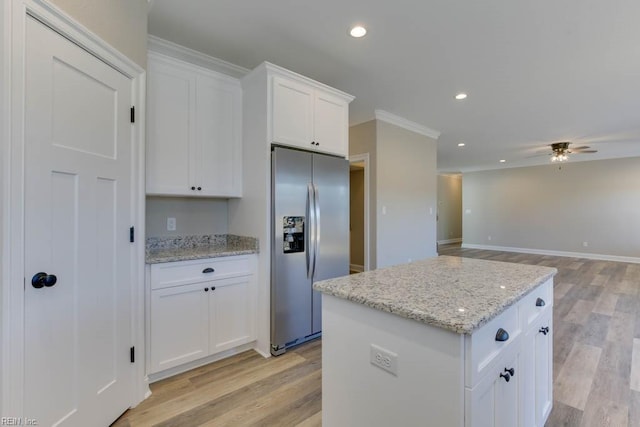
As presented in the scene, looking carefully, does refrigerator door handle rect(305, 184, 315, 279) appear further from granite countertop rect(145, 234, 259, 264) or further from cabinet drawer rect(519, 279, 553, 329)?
cabinet drawer rect(519, 279, 553, 329)

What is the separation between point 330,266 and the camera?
→ 2.94 m

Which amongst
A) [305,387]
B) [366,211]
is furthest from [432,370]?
[366,211]

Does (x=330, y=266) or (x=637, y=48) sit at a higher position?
(x=637, y=48)

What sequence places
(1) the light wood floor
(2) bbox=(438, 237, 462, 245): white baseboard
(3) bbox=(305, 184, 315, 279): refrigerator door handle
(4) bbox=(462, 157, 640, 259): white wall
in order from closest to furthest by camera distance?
(1) the light wood floor
(3) bbox=(305, 184, 315, 279): refrigerator door handle
(4) bbox=(462, 157, 640, 259): white wall
(2) bbox=(438, 237, 462, 245): white baseboard

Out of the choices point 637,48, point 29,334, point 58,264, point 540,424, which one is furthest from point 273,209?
point 637,48

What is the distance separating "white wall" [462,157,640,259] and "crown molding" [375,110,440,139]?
4758 mm

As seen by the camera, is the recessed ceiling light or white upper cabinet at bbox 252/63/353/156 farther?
white upper cabinet at bbox 252/63/353/156

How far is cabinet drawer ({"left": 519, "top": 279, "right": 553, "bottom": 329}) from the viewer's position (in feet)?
4.41

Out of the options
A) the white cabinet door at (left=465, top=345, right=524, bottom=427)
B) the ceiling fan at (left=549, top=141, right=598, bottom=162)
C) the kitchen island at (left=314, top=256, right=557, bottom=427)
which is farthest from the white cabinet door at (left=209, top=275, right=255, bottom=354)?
the ceiling fan at (left=549, top=141, right=598, bottom=162)

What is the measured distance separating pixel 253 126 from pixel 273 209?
2.62 ft

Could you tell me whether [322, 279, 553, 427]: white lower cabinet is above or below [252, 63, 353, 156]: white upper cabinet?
below

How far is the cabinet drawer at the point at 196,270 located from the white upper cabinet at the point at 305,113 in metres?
1.09

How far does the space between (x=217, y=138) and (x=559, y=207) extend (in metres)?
9.01

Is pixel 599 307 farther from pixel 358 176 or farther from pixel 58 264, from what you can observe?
pixel 58 264
